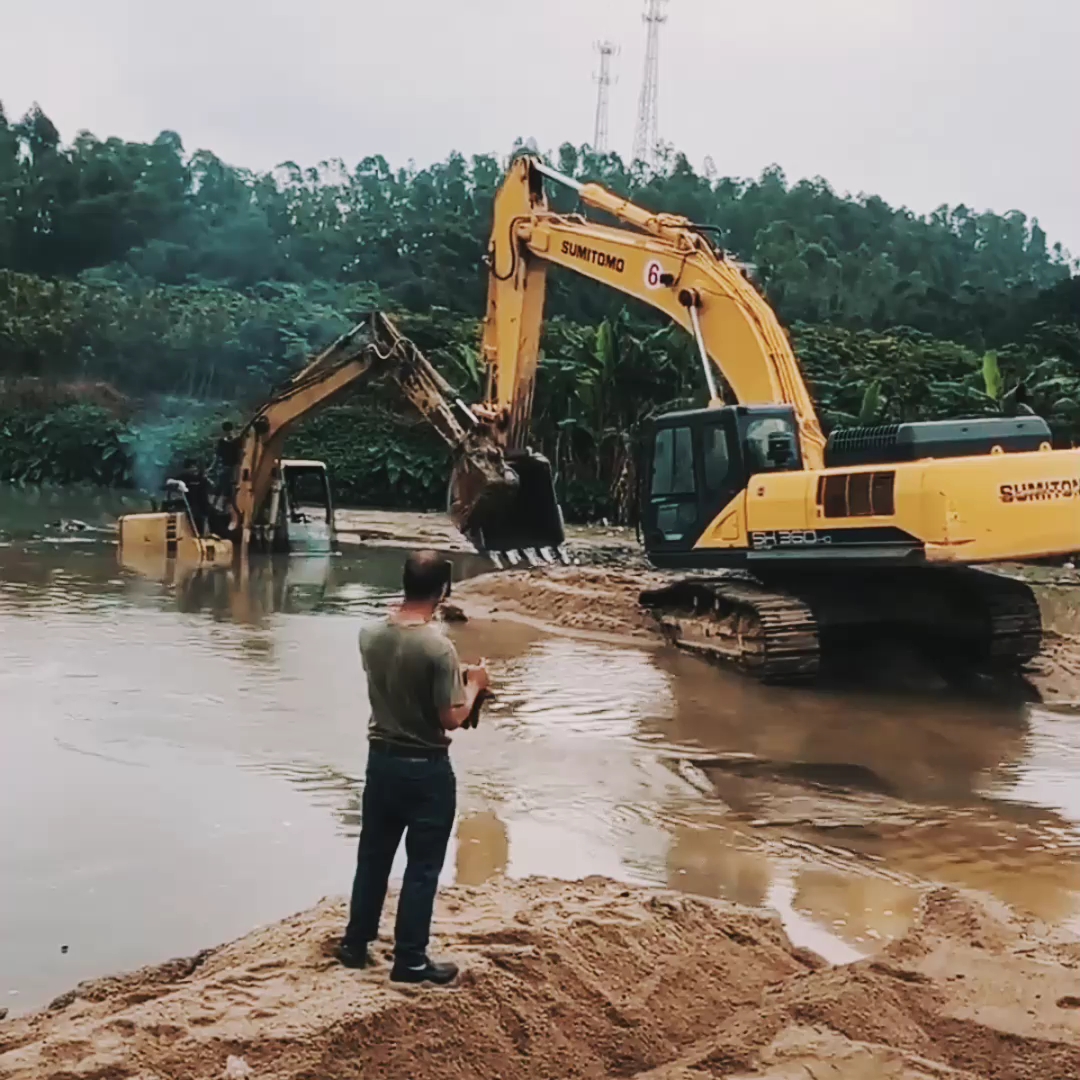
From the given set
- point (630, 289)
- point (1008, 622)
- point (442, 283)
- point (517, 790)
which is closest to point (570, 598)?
point (630, 289)

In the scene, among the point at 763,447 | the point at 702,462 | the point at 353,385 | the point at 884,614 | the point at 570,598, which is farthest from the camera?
the point at 353,385

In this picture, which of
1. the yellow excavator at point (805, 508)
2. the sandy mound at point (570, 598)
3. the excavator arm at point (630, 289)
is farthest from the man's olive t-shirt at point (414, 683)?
the sandy mound at point (570, 598)

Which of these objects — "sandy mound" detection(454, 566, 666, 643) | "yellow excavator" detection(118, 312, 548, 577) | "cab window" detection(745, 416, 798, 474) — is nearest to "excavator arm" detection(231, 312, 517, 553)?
"yellow excavator" detection(118, 312, 548, 577)

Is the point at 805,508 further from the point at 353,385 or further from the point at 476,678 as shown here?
the point at 353,385

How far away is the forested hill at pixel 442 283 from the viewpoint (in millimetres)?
31922

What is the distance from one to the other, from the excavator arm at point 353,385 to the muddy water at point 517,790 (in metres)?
4.01

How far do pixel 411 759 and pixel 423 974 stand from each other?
0.61 metres

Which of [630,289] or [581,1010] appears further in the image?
[630,289]

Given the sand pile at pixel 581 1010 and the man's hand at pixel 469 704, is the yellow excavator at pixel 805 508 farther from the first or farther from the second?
the man's hand at pixel 469 704

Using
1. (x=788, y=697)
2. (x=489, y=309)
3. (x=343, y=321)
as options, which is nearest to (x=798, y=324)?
(x=343, y=321)

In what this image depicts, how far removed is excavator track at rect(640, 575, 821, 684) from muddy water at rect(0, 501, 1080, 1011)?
23cm

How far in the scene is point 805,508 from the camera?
1120 centimetres

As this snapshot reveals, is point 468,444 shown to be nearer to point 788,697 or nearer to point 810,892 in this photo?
point 788,697

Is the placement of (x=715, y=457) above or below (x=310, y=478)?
above
